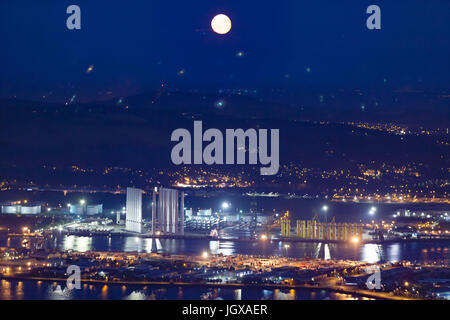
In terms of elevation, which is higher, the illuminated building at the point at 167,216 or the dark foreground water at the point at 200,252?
the illuminated building at the point at 167,216

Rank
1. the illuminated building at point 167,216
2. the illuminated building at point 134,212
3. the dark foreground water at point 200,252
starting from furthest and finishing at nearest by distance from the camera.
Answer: the illuminated building at point 134,212 → the illuminated building at point 167,216 → the dark foreground water at point 200,252

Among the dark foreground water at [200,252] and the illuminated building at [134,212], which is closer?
the dark foreground water at [200,252]

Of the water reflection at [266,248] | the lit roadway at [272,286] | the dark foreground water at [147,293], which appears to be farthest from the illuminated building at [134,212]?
the dark foreground water at [147,293]

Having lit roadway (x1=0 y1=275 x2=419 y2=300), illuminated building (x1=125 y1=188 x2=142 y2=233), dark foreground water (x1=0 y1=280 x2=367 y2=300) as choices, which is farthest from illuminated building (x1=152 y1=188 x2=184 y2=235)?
dark foreground water (x1=0 y1=280 x2=367 y2=300)

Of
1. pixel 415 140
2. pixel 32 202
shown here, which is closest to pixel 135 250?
pixel 32 202

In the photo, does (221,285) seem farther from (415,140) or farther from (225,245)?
(415,140)

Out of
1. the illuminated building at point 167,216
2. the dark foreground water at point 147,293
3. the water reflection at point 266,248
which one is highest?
the illuminated building at point 167,216

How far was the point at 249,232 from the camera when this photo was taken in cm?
1742

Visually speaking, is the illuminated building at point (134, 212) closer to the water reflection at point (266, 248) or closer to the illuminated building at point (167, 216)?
the illuminated building at point (167, 216)

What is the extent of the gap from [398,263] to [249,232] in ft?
17.3

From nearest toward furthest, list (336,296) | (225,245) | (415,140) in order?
(336,296), (225,245), (415,140)

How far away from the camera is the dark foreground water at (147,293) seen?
9.56 meters

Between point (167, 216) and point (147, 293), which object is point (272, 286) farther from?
point (167, 216)

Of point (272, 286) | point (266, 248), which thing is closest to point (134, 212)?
point (266, 248)
